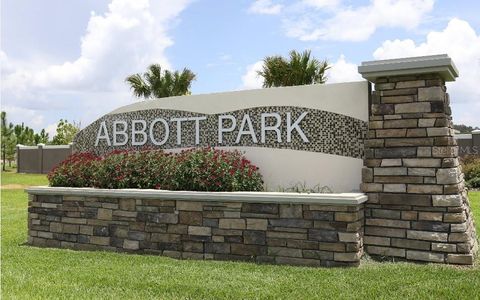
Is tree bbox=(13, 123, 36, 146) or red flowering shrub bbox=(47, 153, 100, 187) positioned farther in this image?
tree bbox=(13, 123, 36, 146)

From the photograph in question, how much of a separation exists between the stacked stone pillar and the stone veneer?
40 centimetres

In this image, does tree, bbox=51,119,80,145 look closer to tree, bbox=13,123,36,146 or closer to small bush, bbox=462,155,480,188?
tree, bbox=13,123,36,146

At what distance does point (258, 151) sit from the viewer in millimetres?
7879

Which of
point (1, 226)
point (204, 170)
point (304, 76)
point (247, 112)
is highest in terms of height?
point (304, 76)

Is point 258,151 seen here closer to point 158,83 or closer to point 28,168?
point 158,83

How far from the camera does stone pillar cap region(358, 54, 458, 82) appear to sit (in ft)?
20.3

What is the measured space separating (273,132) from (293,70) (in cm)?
1042

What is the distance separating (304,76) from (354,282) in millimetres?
13211

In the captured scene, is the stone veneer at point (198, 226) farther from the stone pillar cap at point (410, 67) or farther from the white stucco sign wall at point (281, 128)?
the stone pillar cap at point (410, 67)

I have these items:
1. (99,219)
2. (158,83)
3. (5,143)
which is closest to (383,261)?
(99,219)

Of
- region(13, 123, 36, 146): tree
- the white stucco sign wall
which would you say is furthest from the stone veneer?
region(13, 123, 36, 146): tree

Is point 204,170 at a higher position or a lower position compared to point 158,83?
lower

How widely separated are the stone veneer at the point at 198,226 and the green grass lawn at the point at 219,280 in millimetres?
307

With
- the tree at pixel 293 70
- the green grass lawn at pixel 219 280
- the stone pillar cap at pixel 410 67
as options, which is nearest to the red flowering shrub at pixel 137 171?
the green grass lawn at pixel 219 280
